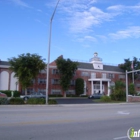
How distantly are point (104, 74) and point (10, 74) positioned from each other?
1197 inches

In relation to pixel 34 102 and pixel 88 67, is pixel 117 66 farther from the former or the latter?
pixel 34 102

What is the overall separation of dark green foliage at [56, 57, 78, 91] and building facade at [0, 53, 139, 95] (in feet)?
13.4

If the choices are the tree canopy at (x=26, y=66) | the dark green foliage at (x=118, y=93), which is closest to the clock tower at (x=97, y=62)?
the tree canopy at (x=26, y=66)

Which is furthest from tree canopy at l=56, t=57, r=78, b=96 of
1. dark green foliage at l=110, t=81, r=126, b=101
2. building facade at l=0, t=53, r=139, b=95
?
dark green foliage at l=110, t=81, r=126, b=101

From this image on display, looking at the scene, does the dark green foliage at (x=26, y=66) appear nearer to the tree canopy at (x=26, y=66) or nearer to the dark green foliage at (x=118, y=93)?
the tree canopy at (x=26, y=66)

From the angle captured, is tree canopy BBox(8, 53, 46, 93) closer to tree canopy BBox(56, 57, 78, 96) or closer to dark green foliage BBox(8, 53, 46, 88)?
dark green foliage BBox(8, 53, 46, 88)

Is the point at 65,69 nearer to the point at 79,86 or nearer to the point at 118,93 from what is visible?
the point at 79,86

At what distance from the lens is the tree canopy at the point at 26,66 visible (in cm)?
4453

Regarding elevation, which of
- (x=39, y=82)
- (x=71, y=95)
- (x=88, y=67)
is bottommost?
(x=71, y=95)

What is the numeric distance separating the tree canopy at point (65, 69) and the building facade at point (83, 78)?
409 centimetres

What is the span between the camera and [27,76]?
45.2 meters

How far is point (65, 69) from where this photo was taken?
54500 mm

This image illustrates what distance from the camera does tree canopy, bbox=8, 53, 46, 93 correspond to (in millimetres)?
44531

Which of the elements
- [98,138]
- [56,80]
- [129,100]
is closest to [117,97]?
[129,100]
